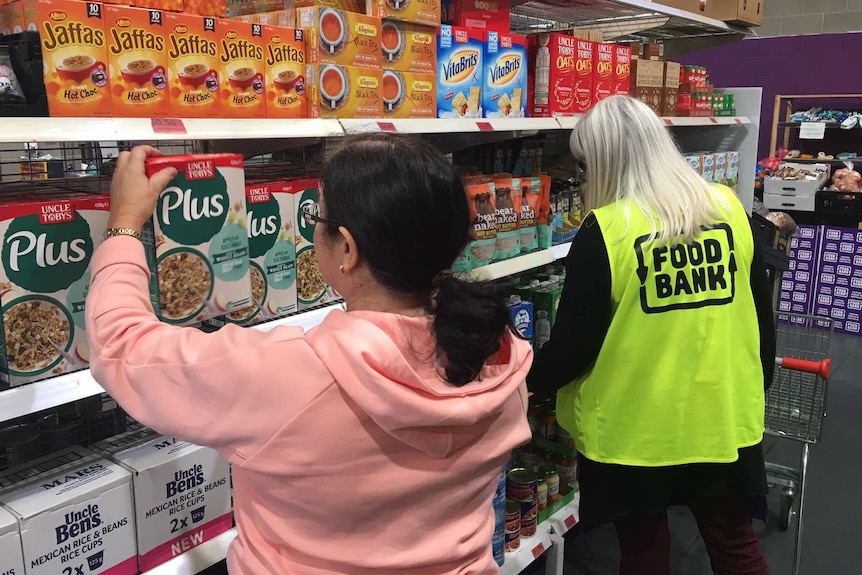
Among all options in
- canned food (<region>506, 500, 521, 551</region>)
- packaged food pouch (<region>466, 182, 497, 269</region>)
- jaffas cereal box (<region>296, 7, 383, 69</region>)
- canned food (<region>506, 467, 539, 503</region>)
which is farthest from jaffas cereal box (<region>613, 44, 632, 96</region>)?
canned food (<region>506, 500, 521, 551</region>)

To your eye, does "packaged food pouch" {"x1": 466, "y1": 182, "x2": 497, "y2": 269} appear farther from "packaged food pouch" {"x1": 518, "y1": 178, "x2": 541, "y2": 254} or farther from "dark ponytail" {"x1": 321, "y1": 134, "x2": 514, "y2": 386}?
"dark ponytail" {"x1": 321, "y1": 134, "x2": 514, "y2": 386}

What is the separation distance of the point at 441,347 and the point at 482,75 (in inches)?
52.6

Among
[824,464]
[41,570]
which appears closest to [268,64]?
[41,570]

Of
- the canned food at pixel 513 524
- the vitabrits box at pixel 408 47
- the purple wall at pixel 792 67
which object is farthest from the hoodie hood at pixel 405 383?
the purple wall at pixel 792 67

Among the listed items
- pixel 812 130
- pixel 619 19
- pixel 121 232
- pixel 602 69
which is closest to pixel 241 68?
pixel 121 232

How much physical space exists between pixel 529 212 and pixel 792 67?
5.94 meters

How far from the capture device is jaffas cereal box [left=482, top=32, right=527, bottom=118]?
2.25m

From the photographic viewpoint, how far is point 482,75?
7.32 ft

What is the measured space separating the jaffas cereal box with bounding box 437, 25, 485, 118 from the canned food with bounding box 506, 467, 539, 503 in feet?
4.05

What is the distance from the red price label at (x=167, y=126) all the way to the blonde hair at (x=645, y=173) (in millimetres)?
1138

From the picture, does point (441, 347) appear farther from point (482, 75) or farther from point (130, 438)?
point (482, 75)

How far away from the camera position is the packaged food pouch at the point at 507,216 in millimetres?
2324

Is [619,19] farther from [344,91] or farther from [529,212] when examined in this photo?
[344,91]

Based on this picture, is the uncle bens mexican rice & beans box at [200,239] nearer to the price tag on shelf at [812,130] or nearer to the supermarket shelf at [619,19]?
the supermarket shelf at [619,19]
